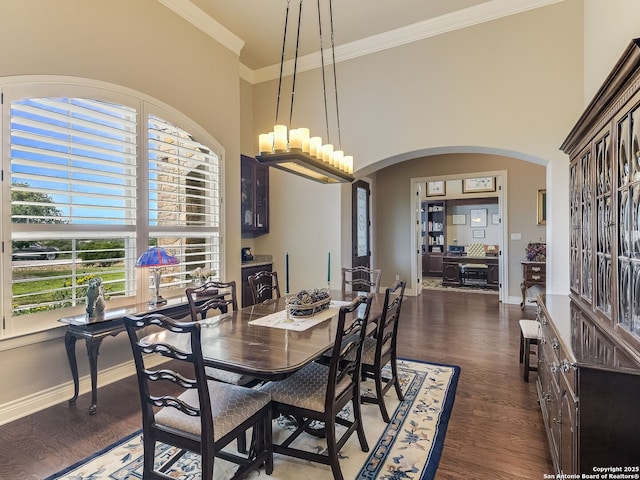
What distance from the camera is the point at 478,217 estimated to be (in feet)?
34.5

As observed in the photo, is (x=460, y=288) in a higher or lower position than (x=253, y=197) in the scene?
lower

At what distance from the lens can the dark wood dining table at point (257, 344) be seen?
5.25ft

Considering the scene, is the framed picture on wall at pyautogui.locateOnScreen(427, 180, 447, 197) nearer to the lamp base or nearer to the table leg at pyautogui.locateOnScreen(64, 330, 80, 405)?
the lamp base

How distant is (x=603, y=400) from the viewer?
4.40ft

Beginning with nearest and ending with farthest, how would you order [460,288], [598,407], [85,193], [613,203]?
[598,407] → [613,203] → [85,193] → [460,288]

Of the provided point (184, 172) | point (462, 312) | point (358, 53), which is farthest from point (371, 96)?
point (462, 312)

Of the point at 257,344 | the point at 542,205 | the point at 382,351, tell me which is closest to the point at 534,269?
the point at 542,205

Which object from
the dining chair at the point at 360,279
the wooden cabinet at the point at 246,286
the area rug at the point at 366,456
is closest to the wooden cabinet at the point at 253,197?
the wooden cabinet at the point at 246,286

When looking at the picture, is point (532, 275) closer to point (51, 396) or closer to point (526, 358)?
point (526, 358)

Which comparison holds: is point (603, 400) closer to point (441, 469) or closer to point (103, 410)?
point (441, 469)

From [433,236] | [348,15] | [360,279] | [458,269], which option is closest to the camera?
[360,279]

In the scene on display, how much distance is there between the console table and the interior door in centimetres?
277

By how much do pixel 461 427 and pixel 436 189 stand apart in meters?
8.41

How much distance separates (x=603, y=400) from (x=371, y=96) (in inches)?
169
